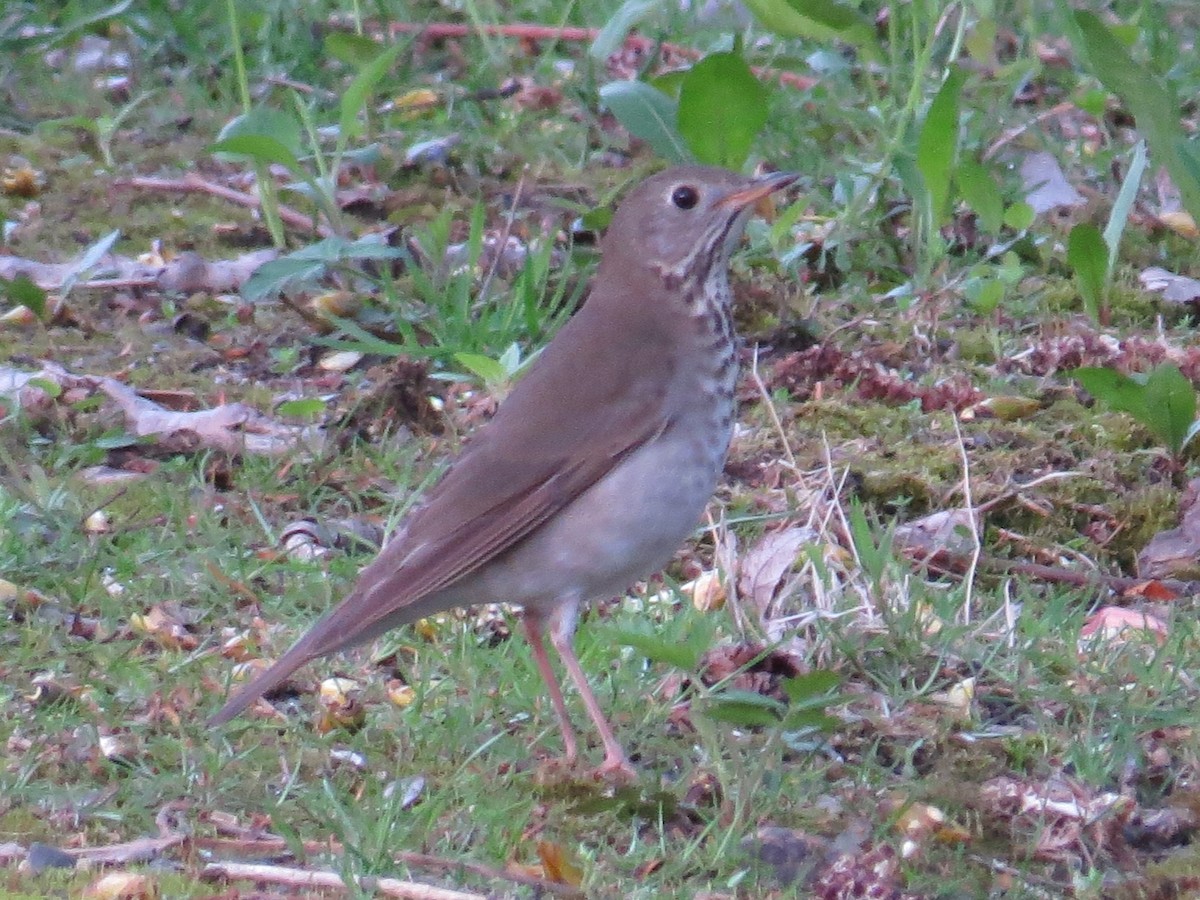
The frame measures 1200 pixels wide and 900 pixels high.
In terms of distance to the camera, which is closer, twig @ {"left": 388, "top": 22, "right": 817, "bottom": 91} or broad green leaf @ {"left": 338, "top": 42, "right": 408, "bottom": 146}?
broad green leaf @ {"left": 338, "top": 42, "right": 408, "bottom": 146}

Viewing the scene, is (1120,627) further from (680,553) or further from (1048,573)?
(680,553)

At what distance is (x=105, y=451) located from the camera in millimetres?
5488

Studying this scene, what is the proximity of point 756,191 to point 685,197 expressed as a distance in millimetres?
170

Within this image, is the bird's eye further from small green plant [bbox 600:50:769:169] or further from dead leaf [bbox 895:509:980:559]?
small green plant [bbox 600:50:769:169]

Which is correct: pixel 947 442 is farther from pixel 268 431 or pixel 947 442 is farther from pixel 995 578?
pixel 268 431

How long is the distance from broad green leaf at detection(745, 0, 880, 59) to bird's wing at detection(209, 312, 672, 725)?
2078 mm

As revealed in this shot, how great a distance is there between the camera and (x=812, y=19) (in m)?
6.10

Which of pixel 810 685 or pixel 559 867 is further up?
pixel 810 685

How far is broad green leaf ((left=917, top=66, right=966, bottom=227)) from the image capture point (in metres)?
5.53

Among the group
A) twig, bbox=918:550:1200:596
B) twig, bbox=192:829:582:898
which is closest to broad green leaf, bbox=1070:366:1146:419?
twig, bbox=918:550:1200:596

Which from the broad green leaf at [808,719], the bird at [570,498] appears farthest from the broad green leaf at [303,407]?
the broad green leaf at [808,719]

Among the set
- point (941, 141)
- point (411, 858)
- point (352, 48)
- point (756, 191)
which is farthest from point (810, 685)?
point (352, 48)

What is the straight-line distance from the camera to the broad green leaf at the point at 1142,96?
16.5 feet

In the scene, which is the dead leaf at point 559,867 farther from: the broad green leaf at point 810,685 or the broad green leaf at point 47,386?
the broad green leaf at point 47,386
